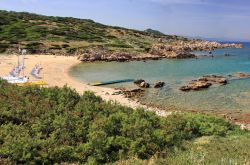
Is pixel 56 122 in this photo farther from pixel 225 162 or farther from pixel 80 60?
pixel 80 60

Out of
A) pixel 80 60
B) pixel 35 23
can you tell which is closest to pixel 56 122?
pixel 80 60

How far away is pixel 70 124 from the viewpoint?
13.3 m

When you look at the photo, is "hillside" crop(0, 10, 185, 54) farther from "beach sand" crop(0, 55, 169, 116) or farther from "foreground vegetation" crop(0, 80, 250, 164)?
"foreground vegetation" crop(0, 80, 250, 164)

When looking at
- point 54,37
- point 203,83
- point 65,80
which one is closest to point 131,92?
point 203,83

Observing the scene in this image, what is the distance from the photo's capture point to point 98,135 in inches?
481

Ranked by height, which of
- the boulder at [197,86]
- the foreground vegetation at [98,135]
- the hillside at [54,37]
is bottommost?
the boulder at [197,86]

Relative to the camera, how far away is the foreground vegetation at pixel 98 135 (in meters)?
10.9

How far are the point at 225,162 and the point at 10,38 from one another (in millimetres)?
83308

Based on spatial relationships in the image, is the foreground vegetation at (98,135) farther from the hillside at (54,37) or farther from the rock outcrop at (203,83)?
the hillside at (54,37)

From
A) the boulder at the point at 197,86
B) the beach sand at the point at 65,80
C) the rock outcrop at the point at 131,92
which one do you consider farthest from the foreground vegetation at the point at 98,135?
the boulder at the point at 197,86

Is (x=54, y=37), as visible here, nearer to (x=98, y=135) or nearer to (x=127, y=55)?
(x=127, y=55)

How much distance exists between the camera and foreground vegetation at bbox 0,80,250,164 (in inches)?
428

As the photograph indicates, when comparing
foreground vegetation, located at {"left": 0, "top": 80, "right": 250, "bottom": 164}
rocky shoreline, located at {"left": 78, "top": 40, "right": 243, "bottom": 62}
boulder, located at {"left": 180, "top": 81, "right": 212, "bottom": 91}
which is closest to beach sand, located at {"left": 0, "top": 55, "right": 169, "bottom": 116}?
rocky shoreline, located at {"left": 78, "top": 40, "right": 243, "bottom": 62}

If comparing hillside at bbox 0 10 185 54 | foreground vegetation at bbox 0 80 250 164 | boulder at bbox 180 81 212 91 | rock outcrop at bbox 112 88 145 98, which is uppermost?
hillside at bbox 0 10 185 54
